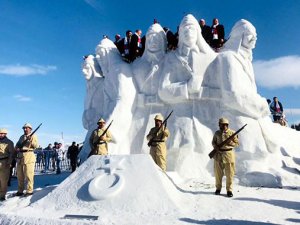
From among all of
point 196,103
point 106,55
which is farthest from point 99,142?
point 106,55

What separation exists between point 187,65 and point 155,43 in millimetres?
1182

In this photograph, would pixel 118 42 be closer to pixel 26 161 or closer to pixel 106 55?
pixel 106 55

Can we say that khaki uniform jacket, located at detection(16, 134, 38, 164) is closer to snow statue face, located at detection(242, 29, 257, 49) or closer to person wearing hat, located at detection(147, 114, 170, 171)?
person wearing hat, located at detection(147, 114, 170, 171)

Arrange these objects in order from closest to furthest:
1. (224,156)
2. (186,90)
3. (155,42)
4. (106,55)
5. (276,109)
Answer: (224,156) < (186,90) < (155,42) < (106,55) < (276,109)

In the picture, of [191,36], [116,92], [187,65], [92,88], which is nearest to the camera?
[191,36]

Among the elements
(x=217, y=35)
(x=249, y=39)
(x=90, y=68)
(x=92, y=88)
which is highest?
(x=217, y=35)

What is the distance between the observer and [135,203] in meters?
5.06

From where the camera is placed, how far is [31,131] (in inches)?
289

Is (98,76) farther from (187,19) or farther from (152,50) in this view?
(187,19)

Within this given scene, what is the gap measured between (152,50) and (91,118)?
3.06 meters

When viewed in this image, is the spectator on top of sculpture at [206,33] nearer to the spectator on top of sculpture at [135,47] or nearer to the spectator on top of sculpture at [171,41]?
the spectator on top of sculpture at [171,41]

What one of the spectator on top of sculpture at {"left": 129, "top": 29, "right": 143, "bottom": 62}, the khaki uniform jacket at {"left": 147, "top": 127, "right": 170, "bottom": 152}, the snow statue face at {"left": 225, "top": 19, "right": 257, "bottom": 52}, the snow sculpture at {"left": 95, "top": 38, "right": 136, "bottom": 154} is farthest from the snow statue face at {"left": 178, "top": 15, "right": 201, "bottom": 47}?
the khaki uniform jacket at {"left": 147, "top": 127, "right": 170, "bottom": 152}

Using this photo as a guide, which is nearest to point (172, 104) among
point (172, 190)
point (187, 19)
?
point (187, 19)

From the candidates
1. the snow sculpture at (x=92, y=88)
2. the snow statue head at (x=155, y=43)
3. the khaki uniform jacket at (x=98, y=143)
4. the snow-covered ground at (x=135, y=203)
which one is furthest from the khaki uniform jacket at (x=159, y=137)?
the snow sculpture at (x=92, y=88)
